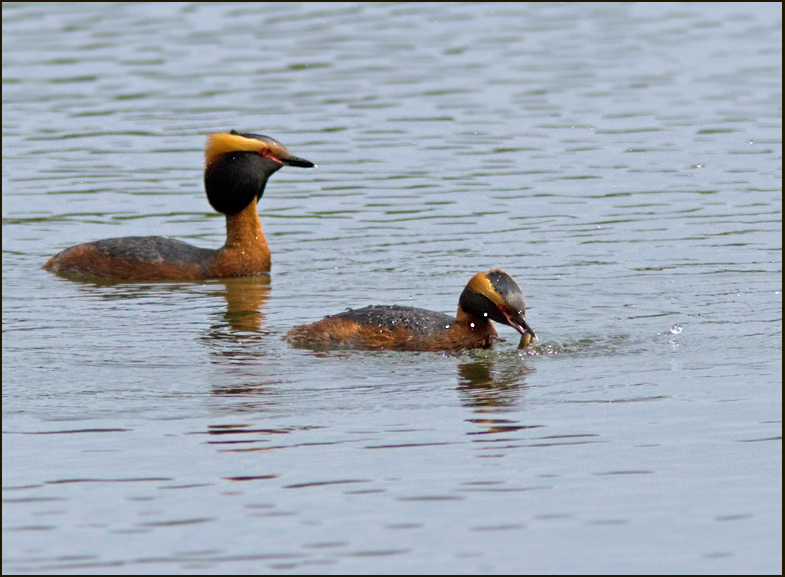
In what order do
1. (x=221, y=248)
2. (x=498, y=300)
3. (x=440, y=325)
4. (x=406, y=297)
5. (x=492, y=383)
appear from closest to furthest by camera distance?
1. (x=492, y=383)
2. (x=498, y=300)
3. (x=440, y=325)
4. (x=406, y=297)
5. (x=221, y=248)

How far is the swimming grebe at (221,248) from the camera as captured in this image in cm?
1702

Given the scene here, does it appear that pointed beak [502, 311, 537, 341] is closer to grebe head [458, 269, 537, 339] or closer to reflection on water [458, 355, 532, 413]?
grebe head [458, 269, 537, 339]

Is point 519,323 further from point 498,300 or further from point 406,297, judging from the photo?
point 406,297

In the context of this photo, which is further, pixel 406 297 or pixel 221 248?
pixel 221 248

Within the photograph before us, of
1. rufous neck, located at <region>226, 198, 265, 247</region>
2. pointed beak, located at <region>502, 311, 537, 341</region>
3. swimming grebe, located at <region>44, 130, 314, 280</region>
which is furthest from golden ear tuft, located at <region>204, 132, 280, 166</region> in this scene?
pointed beak, located at <region>502, 311, 537, 341</region>

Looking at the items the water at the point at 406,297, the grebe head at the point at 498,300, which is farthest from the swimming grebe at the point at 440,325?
the water at the point at 406,297

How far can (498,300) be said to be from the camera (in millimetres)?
12555

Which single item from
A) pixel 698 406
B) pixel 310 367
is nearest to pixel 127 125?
pixel 310 367

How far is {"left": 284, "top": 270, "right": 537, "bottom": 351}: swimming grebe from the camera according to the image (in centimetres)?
1262

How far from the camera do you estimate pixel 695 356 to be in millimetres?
12430

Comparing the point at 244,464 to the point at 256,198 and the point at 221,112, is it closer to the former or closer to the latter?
the point at 256,198

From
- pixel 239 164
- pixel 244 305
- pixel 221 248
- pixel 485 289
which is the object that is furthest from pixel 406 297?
pixel 239 164

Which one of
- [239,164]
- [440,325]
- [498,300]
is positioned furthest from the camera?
[239,164]

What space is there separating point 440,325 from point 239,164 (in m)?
5.42
